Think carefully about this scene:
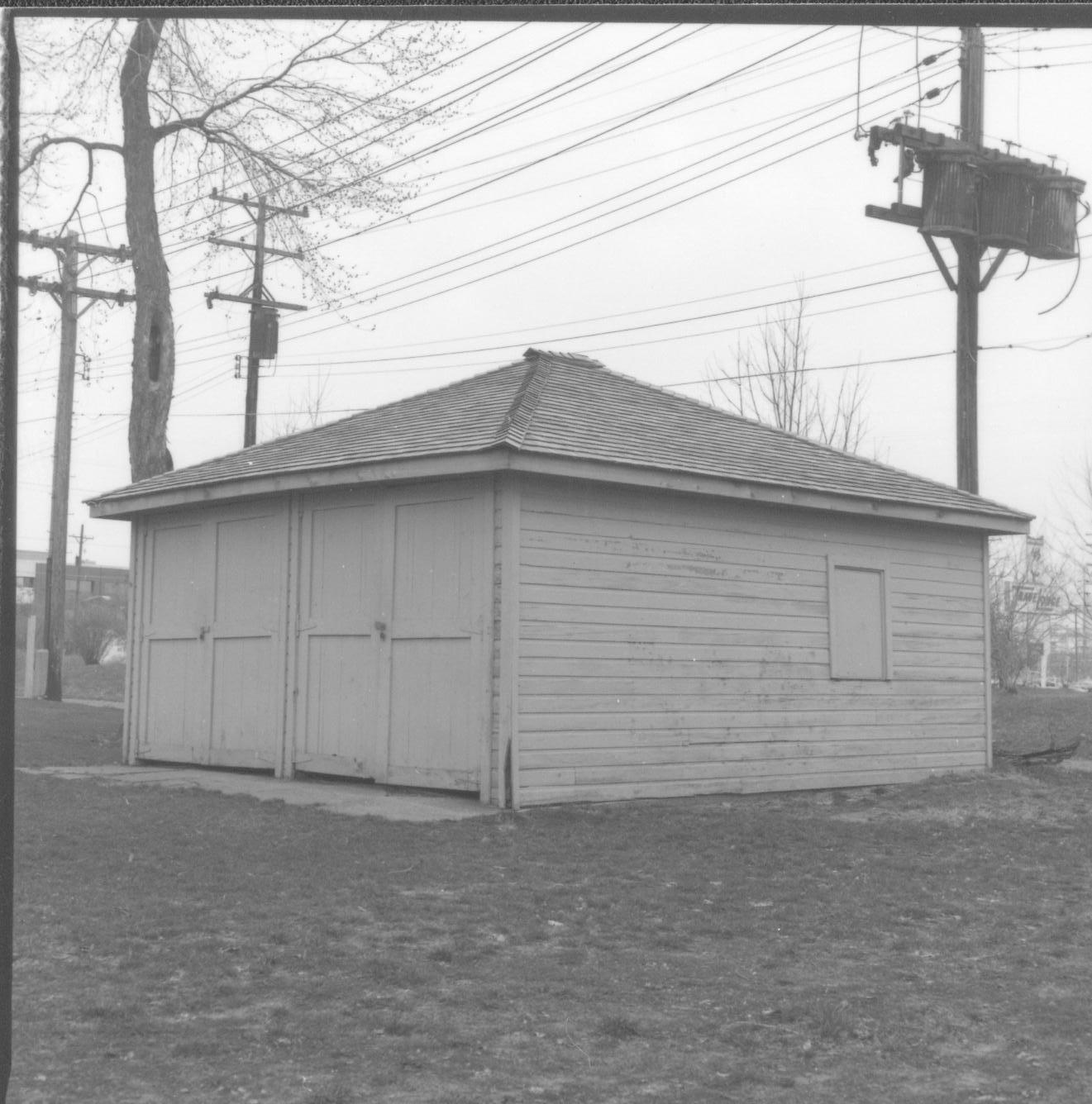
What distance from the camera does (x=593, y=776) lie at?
11219mm

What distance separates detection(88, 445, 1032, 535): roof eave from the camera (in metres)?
10.7

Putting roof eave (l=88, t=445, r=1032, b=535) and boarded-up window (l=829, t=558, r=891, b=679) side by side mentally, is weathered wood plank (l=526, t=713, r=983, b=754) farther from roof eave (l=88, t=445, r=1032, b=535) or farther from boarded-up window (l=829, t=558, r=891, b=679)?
roof eave (l=88, t=445, r=1032, b=535)

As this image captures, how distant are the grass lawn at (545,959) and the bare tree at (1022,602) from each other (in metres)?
18.9

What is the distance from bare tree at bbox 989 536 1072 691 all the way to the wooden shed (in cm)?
1422

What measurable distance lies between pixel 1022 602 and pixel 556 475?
22.3 meters

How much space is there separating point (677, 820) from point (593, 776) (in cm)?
102

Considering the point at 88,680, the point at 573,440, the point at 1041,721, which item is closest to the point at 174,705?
the point at 573,440

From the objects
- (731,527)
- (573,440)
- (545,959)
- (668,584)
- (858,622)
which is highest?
(573,440)

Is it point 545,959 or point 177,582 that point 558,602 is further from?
point 177,582

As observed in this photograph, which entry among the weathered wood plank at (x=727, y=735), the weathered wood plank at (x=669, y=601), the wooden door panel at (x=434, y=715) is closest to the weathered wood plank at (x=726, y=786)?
the weathered wood plank at (x=727, y=735)

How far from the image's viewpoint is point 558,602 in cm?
1109

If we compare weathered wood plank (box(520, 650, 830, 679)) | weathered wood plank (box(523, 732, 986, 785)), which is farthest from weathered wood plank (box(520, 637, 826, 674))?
weathered wood plank (box(523, 732, 986, 785))

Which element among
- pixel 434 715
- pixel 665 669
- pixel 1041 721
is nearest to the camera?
pixel 434 715

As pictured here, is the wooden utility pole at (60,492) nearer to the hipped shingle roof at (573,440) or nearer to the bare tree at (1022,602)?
the hipped shingle roof at (573,440)
